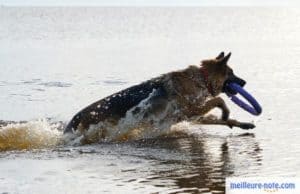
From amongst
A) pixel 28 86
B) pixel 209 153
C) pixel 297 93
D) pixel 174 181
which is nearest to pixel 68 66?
pixel 28 86

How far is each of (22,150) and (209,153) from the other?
11.0ft

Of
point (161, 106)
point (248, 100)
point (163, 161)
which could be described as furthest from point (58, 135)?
point (248, 100)

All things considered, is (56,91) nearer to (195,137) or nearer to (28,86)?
(28,86)

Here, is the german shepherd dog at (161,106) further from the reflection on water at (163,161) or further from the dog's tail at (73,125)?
the reflection on water at (163,161)

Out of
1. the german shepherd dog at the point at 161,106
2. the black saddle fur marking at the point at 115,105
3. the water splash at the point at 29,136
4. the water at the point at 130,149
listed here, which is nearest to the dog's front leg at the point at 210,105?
the german shepherd dog at the point at 161,106

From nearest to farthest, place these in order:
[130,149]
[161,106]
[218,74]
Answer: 1. [130,149]
2. [161,106]
3. [218,74]

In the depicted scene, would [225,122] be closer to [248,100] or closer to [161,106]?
[248,100]

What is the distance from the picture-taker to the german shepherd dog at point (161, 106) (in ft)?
44.1

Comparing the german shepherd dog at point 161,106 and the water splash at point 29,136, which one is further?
the german shepherd dog at point 161,106

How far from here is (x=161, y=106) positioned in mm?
13711

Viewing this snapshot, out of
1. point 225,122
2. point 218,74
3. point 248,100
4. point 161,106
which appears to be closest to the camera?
point 161,106

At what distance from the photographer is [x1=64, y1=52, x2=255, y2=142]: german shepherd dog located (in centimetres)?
1345

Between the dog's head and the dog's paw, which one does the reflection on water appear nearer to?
the dog's paw

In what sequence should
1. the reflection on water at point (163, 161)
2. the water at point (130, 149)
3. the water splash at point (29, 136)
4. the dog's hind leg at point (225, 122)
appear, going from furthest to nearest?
the dog's hind leg at point (225, 122) < the water splash at point (29, 136) < the water at point (130, 149) < the reflection on water at point (163, 161)
